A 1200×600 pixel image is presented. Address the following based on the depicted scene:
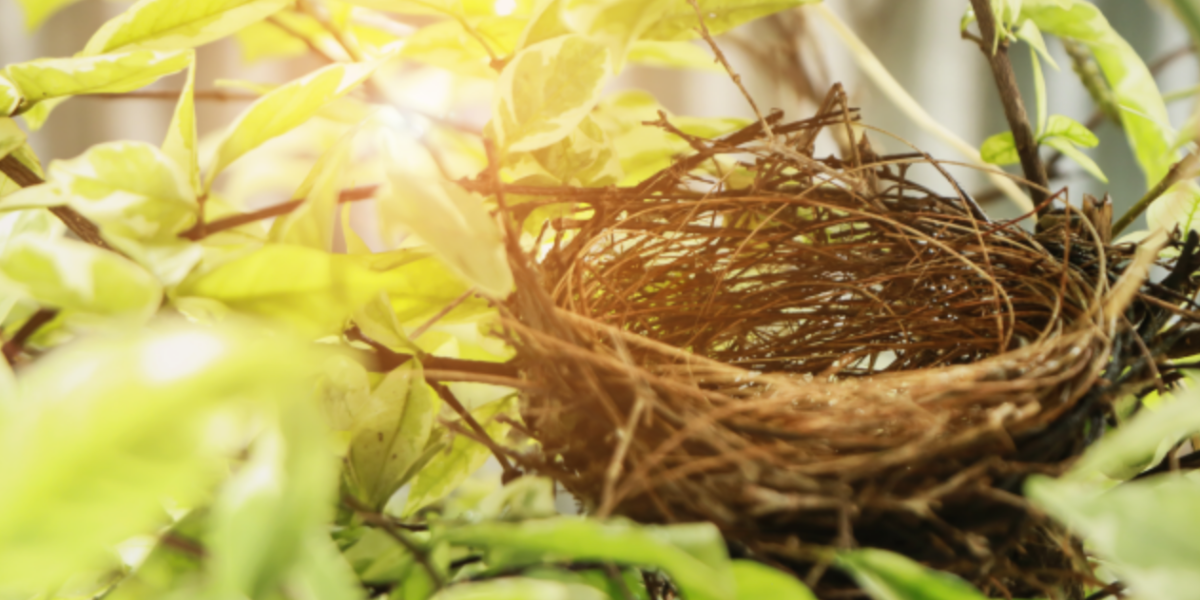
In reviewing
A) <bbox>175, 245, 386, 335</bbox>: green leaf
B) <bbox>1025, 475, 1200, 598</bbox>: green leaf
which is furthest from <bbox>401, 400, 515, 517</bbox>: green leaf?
<bbox>1025, 475, 1200, 598</bbox>: green leaf

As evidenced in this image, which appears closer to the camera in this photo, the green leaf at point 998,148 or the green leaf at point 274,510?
the green leaf at point 274,510

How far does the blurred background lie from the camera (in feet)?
2.20

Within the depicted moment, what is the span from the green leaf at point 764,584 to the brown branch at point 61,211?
0.27 meters

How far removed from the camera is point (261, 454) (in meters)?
0.14

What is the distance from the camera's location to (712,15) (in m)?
0.28

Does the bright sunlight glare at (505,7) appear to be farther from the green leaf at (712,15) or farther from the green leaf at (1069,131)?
the green leaf at (1069,131)

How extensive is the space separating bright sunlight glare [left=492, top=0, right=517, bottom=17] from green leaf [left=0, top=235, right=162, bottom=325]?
191 mm

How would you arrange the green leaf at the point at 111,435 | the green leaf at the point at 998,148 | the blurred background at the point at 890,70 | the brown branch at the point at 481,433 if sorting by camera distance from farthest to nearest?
the blurred background at the point at 890,70, the green leaf at the point at 998,148, the brown branch at the point at 481,433, the green leaf at the point at 111,435

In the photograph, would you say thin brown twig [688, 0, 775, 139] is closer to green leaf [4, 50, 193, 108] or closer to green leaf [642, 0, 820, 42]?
green leaf [642, 0, 820, 42]

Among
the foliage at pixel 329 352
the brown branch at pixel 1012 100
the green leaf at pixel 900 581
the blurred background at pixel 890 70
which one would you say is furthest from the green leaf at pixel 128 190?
the blurred background at pixel 890 70

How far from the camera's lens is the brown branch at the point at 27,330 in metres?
0.22

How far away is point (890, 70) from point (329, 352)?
0.73 metres

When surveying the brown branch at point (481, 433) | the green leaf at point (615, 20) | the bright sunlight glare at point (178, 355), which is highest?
the green leaf at point (615, 20)

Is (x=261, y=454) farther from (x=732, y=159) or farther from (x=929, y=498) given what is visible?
(x=732, y=159)
